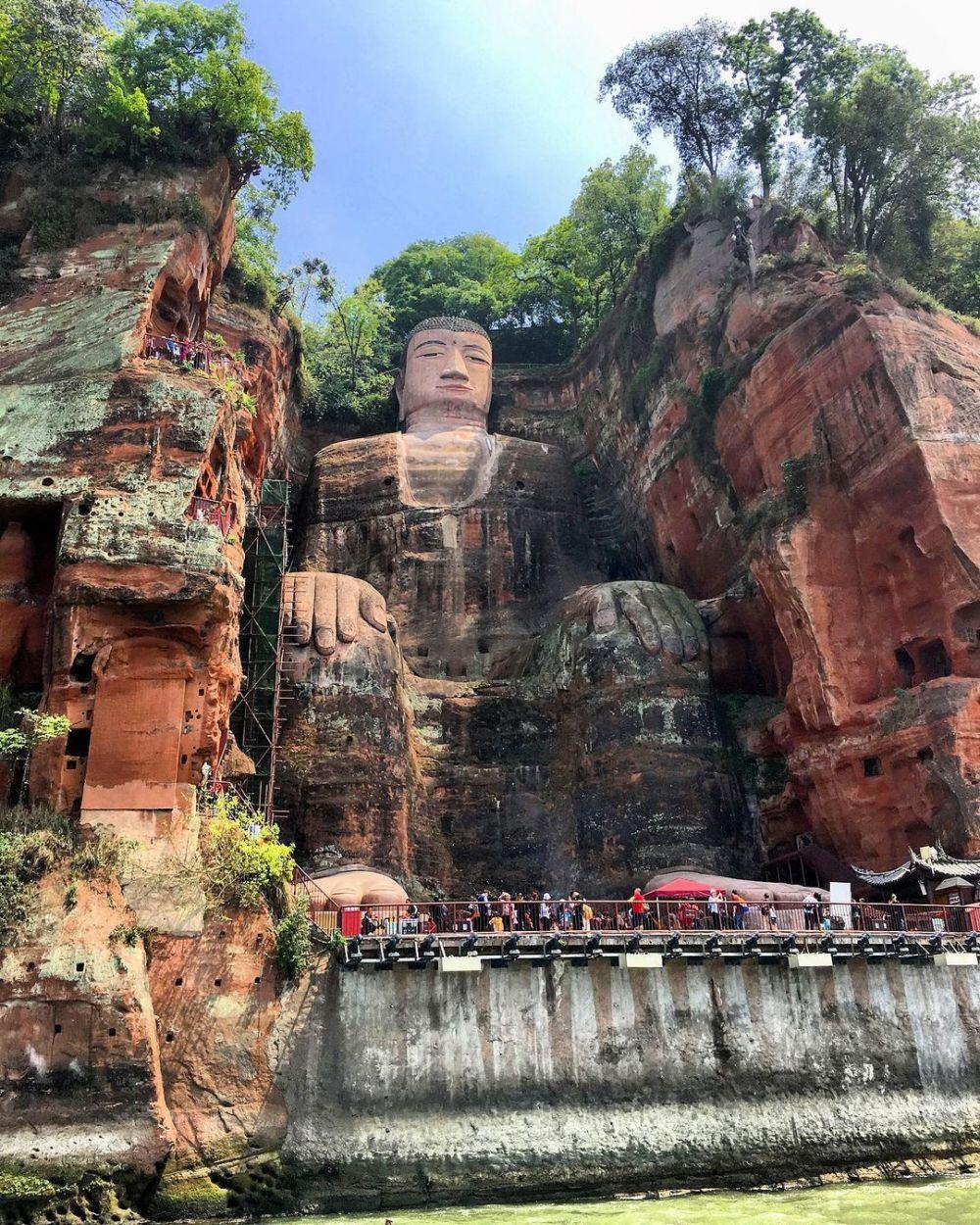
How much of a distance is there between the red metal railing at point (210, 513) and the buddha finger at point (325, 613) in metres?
7.07

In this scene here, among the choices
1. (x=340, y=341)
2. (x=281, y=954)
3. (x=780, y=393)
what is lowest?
(x=281, y=954)

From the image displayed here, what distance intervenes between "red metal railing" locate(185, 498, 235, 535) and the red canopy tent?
1236 centimetres

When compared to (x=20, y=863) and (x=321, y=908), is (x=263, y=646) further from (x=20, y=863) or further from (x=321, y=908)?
(x=20, y=863)

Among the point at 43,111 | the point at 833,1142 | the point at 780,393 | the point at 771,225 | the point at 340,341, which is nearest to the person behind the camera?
Answer: the point at 833,1142

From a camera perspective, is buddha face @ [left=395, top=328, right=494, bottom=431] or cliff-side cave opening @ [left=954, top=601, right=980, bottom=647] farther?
buddha face @ [left=395, top=328, right=494, bottom=431]

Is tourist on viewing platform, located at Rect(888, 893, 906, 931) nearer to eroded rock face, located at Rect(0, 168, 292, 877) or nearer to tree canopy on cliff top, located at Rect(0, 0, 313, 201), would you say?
eroded rock face, located at Rect(0, 168, 292, 877)

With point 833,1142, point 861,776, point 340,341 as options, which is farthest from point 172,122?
point 833,1142

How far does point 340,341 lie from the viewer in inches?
2093

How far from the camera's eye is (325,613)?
32281 mm

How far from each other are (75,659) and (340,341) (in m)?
34.6

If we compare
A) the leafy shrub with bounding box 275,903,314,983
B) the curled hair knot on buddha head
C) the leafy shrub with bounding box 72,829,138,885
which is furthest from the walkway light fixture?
the curled hair knot on buddha head

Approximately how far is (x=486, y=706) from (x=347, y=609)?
5.27m

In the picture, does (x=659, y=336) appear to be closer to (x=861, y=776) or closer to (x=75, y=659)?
(x=861, y=776)

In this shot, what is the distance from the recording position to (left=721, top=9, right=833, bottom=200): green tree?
1567 inches
